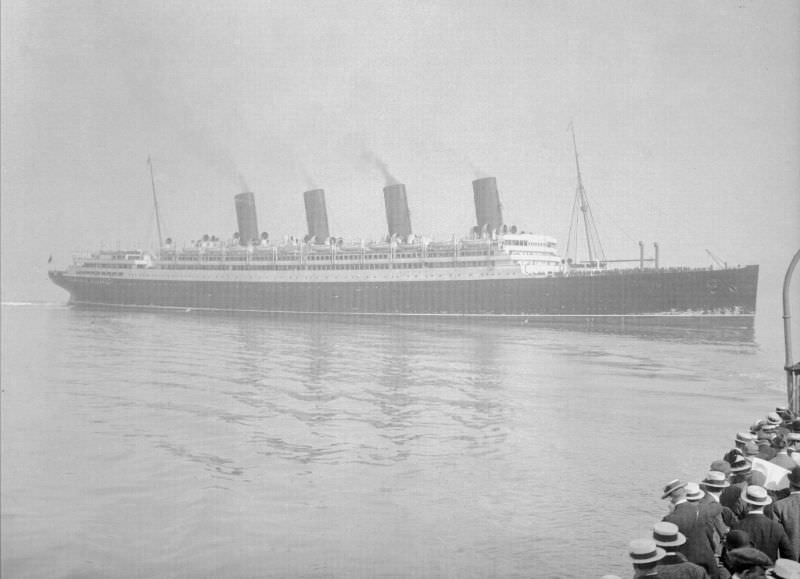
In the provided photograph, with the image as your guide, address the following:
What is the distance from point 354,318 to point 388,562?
2873 cm

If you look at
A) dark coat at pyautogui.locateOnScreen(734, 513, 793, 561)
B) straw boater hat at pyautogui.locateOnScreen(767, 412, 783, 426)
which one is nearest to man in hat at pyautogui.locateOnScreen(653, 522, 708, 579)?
dark coat at pyautogui.locateOnScreen(734, 513, 793, 561)

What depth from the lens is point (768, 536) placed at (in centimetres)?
264

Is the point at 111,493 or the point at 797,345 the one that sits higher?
the point at 111,493

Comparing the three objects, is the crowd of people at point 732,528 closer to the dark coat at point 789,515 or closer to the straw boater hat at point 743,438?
the dark coat at point 789,515

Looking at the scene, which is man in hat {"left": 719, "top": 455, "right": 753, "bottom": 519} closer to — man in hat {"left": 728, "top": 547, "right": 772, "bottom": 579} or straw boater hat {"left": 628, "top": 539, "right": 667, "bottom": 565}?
man in hat {"left": 728, "top": 547, "right": 772, "bottom": 579}

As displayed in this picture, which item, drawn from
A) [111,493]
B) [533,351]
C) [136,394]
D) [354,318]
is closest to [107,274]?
→ [354,318]

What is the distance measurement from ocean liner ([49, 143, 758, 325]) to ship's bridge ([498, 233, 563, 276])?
0.21 ft

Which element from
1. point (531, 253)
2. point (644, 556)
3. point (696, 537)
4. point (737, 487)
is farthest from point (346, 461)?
point (531, 253)

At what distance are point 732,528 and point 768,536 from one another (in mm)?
188

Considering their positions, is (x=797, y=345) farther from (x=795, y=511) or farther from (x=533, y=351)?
(x=795, y=511)

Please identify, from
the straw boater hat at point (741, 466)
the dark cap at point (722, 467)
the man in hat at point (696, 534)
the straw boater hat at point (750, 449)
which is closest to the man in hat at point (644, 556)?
the man in hat at point (696, 534)

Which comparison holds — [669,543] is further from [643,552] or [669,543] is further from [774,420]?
[774,420]

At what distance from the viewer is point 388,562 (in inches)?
164

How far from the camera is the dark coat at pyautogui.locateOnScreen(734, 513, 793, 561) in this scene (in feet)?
8.64
